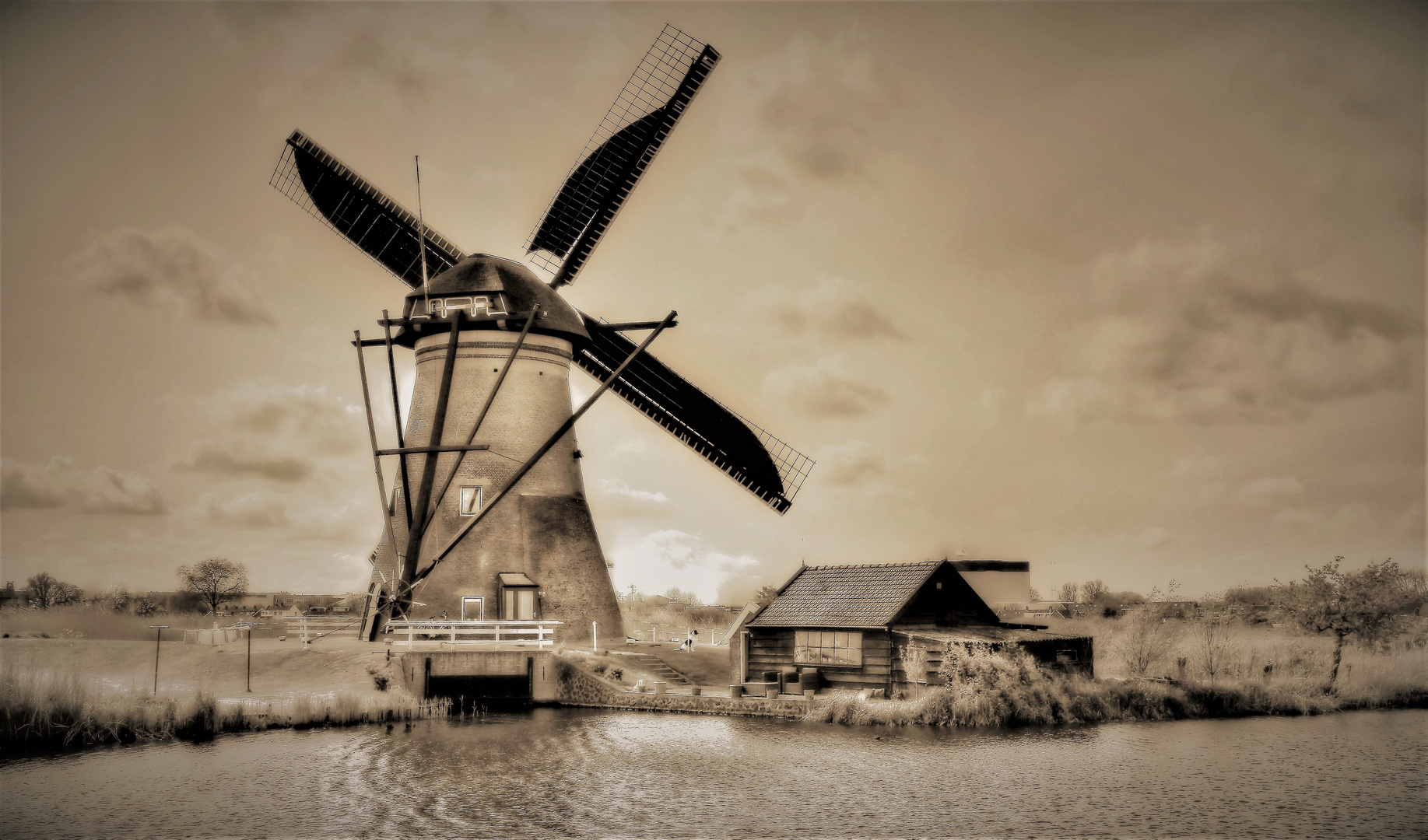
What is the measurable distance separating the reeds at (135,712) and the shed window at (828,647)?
8.88 meters

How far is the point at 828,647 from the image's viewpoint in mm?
26016

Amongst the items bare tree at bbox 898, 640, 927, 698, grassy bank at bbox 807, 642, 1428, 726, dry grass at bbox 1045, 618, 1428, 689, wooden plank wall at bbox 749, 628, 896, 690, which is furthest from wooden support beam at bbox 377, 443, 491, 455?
dry grass at bbox 1045, 618, 1428, 689

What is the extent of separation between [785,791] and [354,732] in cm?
996

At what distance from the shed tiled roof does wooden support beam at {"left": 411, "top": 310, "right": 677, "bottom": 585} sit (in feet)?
23.2

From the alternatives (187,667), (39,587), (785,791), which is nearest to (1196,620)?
(785,791)

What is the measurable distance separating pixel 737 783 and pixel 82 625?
2850 cm

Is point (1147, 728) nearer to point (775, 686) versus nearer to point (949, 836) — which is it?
point (775, 686)

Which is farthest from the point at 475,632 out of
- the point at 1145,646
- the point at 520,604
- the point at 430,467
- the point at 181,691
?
the point at 1145,646

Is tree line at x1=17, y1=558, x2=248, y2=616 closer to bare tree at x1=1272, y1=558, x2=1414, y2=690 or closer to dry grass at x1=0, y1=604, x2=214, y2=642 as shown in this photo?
dry grass at x1=0, y1=604, x2=214, y2=642

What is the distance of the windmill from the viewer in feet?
94.8

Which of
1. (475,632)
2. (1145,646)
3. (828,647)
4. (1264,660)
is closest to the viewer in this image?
(828,647)

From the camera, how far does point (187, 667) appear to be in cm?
2683

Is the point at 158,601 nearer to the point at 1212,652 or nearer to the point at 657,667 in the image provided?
the point at 657,667

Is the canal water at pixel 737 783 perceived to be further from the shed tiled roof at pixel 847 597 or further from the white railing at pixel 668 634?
the white railing at pixel 668 634
